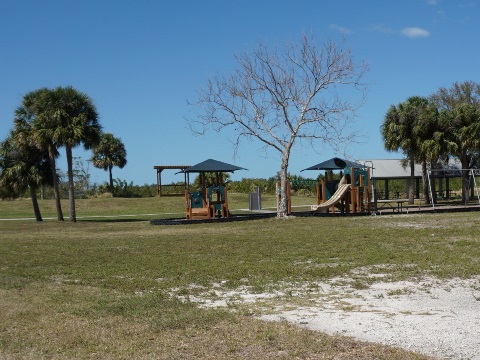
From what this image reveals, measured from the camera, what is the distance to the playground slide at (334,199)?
103ft

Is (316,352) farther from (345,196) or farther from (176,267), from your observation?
(345,196)

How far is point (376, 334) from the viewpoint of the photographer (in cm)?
695

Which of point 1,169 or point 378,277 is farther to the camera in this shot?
point 1,169

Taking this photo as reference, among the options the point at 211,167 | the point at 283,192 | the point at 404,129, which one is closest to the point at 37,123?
the point at 211,167

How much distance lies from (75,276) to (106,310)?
3.91 metres

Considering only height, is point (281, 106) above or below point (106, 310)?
above

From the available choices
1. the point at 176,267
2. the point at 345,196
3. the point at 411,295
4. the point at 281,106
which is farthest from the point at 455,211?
the point at 411,295

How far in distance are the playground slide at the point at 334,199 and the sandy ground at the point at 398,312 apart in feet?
68.1

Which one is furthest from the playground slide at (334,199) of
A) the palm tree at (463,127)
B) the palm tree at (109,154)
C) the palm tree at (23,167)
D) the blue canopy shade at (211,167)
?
the palm tree at (109,154)

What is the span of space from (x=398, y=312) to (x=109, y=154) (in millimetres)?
60259

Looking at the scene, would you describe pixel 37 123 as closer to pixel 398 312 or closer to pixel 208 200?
pixel 208 200

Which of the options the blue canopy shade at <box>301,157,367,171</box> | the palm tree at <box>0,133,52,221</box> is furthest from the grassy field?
the palm tree at <box>0,133,52,221</box>

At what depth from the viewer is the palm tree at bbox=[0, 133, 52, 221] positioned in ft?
125

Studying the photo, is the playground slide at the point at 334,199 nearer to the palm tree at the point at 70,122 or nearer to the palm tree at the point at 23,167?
the palm tree at the point at 70,122
